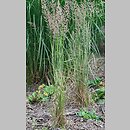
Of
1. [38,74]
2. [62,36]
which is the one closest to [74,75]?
[62,36]

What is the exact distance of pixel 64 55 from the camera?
5.02 m

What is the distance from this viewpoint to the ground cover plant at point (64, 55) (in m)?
4.48

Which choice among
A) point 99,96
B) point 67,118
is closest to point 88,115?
point 67,118

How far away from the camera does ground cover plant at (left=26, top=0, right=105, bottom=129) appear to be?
4.48 metres

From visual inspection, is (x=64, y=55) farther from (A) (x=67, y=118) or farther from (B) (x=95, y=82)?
(A) (x=67, y=118)

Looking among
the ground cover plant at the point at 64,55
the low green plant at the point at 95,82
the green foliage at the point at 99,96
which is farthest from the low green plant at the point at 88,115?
the low green plant at the point at 95,82

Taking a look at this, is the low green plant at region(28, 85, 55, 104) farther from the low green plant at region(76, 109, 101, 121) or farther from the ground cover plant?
the low green plant at region(76, 109, 101, 121)

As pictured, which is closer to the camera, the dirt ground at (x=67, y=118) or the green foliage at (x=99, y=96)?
the dirt ground at (x=67, y=118)

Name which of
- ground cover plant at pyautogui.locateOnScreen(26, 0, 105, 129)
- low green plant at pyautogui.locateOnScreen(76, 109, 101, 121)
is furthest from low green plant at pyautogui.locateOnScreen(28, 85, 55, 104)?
low green plant at pyautogui.locateOnScreen(76, 109, 101, 121)

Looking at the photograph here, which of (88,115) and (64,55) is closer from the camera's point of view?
(88,115)

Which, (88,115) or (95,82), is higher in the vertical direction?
(95,82)

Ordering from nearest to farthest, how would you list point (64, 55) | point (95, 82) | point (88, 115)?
point (88, 115), point (64, 55), point (95, 82)

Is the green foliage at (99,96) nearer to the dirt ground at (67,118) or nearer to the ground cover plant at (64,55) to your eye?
the ground cover plant at (64,55)

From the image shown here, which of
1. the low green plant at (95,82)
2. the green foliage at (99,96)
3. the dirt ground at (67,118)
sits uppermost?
the low green plant at (95,82)
